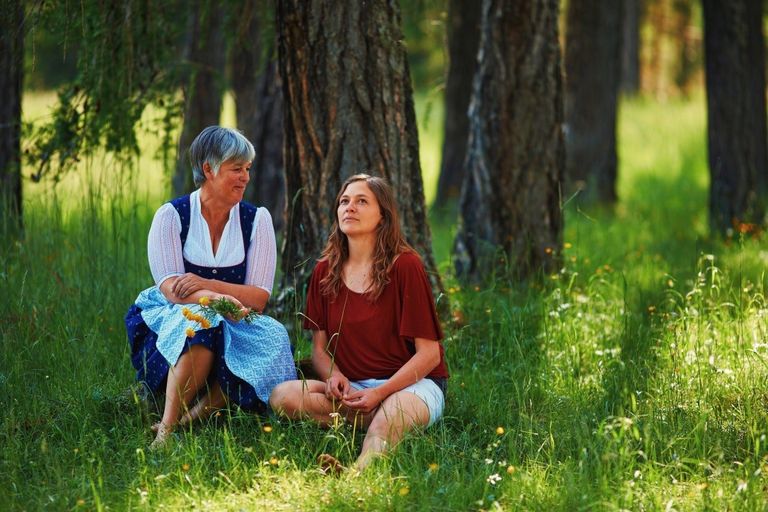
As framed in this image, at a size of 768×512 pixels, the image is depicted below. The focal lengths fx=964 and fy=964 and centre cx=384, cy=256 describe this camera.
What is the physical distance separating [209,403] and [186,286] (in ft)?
1.74

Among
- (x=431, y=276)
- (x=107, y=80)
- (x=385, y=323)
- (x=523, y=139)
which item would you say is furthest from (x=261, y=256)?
(x=523, y=139)

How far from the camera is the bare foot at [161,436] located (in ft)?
12.8

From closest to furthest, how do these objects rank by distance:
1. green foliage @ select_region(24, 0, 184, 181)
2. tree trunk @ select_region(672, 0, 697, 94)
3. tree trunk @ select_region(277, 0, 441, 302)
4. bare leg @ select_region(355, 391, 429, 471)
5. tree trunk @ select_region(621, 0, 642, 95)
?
bare leg @ select_region(355, 391, 429, 471) → tree trunk @ select_region(277, 0, 441, 302) → green foliage @ select_region(24, 0, 184, 181) → tree trunk @ select_region(621, 0, 642, 95) → tree trunk @ select_region(672, 0, 697, 94)

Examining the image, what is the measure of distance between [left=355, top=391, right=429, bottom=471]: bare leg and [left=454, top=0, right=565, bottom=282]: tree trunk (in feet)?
8.59

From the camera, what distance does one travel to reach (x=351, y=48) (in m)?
5.08

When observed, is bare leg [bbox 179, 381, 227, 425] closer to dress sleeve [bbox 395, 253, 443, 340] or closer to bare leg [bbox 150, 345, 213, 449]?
bare leg [bbox 150, 345, 213, 449]

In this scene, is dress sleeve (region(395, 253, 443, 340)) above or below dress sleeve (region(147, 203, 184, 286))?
below

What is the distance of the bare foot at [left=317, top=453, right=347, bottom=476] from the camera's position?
12.2ft

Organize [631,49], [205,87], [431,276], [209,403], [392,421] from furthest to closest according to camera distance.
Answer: [631,49], [205,87], [431,276], [209,403], [392,421]

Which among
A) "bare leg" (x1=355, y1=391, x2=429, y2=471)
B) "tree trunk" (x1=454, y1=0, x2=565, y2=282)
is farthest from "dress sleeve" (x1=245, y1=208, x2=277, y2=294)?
"tree trunk" (x1=454, y1=0, x2=565, y2=282)

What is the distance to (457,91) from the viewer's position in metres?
10.5

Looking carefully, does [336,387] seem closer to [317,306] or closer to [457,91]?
[317,306]

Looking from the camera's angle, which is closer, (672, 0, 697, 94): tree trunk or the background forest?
the background forest

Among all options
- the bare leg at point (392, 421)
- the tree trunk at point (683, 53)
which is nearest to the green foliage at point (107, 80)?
the bare leg at point (392, 421)
